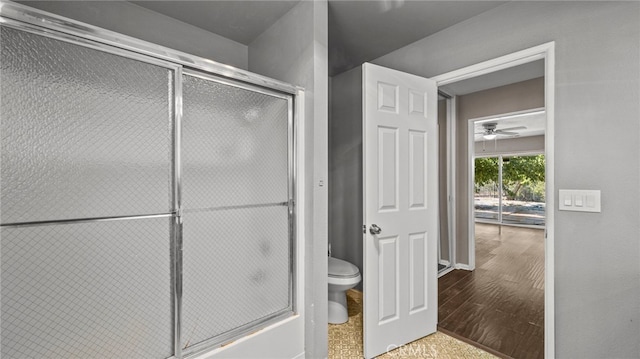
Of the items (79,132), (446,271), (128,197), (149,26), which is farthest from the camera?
(446,271)

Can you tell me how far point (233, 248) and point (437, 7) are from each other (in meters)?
2.13

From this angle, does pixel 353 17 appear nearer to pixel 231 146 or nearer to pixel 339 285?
pixel 231 146

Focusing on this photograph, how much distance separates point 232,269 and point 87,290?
655mm

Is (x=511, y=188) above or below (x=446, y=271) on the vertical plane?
above

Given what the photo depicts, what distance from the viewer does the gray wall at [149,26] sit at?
5.93ft

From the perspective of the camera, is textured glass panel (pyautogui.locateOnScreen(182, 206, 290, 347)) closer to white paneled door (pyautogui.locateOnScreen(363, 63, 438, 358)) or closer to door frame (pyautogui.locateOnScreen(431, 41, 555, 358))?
white paneled door (pyautogui.locateOnScreen(363, 63, 438, 358))

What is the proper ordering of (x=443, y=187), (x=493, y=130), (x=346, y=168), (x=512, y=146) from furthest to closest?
(x=512, y=146) → (x=493, y=130) → (x=443, y=187) → (x=346, y=168)

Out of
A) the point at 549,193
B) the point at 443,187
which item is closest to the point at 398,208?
the point at 549,193

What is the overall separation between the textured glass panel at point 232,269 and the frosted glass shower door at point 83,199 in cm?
12

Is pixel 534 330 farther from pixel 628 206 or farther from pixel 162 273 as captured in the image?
pixel 162 273

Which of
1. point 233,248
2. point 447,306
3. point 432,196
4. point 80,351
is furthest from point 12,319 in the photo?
point 447,306

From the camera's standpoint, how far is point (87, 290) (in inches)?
47.6

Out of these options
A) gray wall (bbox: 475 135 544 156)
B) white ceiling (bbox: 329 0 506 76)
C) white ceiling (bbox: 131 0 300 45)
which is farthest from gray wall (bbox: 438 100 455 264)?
gray wall (bbox: 475 135 544 156)

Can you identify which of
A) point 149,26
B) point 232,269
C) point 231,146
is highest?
point 149,26
